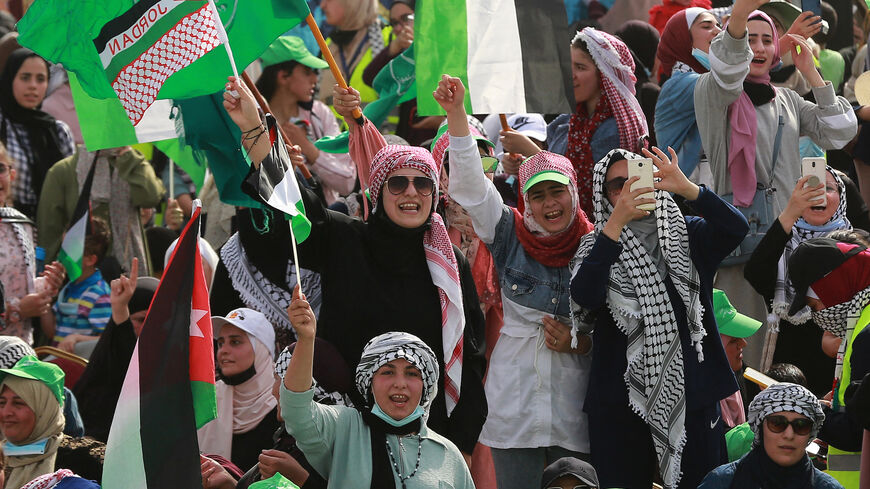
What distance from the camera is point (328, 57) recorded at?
6617mm

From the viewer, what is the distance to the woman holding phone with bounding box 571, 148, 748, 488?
650 centimetres

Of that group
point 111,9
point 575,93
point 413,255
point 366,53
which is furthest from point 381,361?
point 366,53

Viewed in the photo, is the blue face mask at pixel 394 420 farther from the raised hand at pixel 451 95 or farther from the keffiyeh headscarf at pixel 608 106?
the keffiyeh headscarf at pixel 608 106

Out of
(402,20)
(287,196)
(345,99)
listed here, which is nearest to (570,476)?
(287,196)

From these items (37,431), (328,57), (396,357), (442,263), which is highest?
(328,57)

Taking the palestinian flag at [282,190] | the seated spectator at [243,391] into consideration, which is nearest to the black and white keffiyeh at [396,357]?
the palestinian flag at [282,190]

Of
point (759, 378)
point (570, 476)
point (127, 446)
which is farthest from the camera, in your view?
point (759, 378)

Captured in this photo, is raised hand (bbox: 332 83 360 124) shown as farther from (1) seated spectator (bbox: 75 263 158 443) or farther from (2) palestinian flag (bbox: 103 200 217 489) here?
(1) seated spectator (bbox: 75 263 158 443)

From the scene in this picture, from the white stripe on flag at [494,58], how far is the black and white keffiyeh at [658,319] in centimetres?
113

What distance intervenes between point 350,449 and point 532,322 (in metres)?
1.29

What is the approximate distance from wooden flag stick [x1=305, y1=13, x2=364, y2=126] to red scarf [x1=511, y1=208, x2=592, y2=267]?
912 millimetres

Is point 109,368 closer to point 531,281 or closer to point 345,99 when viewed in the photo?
point 345,99

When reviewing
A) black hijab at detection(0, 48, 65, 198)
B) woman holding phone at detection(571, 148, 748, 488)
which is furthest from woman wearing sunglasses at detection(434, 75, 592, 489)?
black hijab at detection(0, 48, 65, 198)

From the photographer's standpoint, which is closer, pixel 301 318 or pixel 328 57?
pixel 301 318
